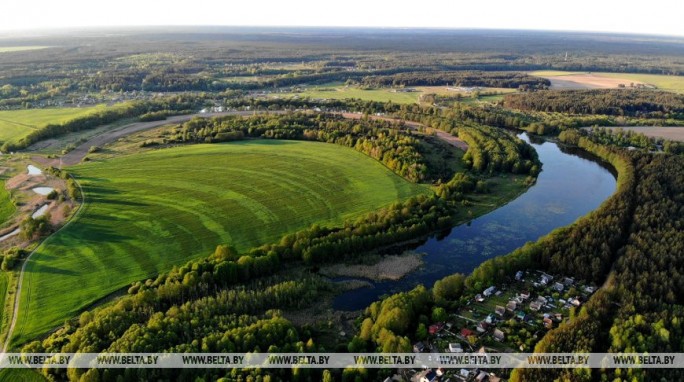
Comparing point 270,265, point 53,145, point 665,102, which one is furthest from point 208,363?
point 665,102

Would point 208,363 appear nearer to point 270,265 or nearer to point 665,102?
point 270,265

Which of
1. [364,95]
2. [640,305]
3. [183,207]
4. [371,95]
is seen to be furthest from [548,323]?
[371,95]

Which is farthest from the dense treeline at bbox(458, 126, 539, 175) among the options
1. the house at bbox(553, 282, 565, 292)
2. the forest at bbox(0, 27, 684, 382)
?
the house at bbox(553, 282, 565, 292)

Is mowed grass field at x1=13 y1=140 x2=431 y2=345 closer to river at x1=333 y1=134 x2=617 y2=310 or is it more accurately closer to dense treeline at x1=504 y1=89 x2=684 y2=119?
river at x1=333 y1=134 x2=617 y2=310

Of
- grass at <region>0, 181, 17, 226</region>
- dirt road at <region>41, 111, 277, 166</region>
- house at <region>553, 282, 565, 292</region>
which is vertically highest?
dirt road at <region>41, 111, 277, 166</region>

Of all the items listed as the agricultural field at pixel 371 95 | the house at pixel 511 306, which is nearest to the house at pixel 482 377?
the house at pixel 511 306

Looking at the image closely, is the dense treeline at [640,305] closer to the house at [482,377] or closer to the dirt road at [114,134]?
the house at [482,377]
